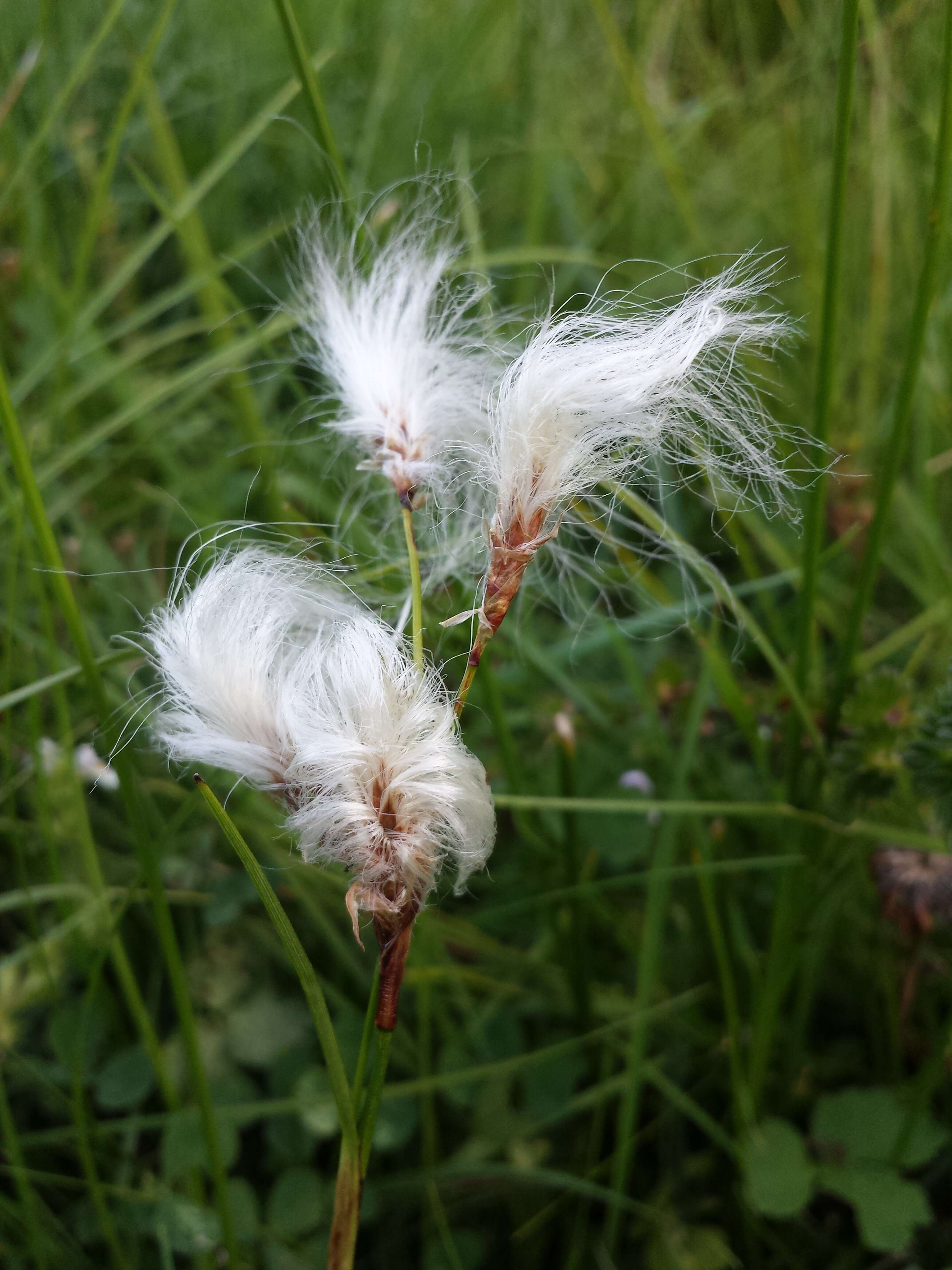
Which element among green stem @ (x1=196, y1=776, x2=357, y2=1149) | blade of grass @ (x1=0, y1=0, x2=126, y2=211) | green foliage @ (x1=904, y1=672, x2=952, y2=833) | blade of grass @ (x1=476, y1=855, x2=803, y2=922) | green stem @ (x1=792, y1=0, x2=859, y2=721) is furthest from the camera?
blade of grass @ (x1=0, y1=0, x2=126, y2=211)

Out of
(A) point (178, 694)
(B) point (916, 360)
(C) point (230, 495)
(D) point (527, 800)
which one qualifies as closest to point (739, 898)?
(D) point (527, 800)

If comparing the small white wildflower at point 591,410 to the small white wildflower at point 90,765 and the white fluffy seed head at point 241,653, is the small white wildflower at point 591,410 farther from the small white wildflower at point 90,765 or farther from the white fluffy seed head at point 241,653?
the small white wildflower at point 90,765

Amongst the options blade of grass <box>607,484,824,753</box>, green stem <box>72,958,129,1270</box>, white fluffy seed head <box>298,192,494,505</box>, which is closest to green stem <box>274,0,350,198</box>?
white fluffy seed head <box>298,192,494,505</box>

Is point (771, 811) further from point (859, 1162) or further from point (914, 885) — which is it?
point (859, 1162)

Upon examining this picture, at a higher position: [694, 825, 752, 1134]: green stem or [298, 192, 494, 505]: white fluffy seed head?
[298, 192, 494, 505]: white fluffy seed head

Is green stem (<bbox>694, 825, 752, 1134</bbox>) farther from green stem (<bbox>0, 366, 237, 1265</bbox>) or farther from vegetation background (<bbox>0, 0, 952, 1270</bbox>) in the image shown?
green stem (<bbox>0, 366, 237, 1265</bbox>)

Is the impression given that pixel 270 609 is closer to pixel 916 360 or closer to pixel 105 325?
pixel 916 360

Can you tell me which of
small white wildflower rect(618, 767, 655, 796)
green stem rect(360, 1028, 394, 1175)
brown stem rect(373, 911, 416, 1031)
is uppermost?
brown stem rect(373, 911, 416, 1031)
